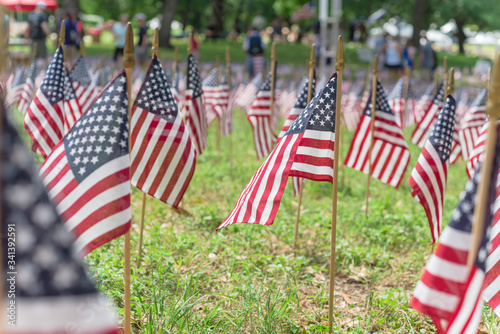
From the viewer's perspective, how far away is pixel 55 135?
17.2 ft

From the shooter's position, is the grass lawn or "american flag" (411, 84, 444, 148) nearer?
the grass lawn

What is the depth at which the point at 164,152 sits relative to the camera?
13.1ft

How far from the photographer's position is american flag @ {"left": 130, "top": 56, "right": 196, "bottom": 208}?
390 cm

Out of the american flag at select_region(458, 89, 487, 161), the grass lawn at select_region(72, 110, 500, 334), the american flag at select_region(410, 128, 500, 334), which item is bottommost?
the grass lawn at select_region(72, 110, 500, 334)

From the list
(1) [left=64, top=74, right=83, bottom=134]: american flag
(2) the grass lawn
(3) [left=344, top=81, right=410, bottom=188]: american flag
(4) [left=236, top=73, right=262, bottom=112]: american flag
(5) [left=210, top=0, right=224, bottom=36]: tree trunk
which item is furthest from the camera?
(5) [left=210, top=0, right=224, bottom=36]: tree trunk

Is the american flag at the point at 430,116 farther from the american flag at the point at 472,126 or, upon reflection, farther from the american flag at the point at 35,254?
the american flag at the point at 35,254

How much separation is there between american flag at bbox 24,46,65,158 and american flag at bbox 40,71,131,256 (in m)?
2.45

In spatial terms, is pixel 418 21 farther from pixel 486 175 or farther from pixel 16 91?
pixel 486 175

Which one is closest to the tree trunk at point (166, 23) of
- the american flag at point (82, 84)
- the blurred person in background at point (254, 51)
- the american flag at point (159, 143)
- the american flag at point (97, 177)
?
the blurred person in background at point (254, 51)

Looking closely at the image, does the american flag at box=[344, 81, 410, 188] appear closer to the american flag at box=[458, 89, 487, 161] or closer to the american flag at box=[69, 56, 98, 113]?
the american flag at box=[458, 89, 487, 161]

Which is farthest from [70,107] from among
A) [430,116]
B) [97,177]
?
[430,116]

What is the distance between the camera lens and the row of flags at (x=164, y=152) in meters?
2.84

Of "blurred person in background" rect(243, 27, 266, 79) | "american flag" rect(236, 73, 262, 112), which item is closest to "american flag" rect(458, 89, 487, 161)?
"american flag" rect(236, 73, 262, 112)

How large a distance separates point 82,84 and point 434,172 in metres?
4.97
